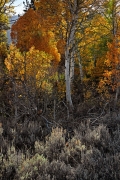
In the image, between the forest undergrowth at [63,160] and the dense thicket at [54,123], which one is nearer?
the forest undergrowth at [63,160]

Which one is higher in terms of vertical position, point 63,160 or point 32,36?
point 32,36

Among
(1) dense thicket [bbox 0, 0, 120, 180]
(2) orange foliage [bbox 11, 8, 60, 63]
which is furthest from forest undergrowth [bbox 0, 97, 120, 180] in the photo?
(2) orange foliage [bbox 11, 8, 60, 63]

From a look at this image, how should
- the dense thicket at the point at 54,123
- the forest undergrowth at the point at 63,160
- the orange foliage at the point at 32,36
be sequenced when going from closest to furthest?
the forest undergrowth at the point at 63,160
the dense thicket at the point at 54,123
the orange foliage at the point at 32,36

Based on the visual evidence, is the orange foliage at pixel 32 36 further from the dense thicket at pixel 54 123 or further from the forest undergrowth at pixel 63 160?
the forest undergrowth at pixel 63 160

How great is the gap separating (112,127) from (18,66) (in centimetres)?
500

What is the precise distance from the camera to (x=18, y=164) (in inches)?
144

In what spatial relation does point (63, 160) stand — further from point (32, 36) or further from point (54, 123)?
point (32, 36)


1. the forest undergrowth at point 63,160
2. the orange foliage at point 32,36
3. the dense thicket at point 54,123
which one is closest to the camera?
the forest undergrowth at point 63,160

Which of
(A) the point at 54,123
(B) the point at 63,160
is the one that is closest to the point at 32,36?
(A) the point at 54,123

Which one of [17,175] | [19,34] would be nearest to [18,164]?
[17,175]

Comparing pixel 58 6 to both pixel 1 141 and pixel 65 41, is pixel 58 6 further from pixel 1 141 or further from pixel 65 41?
pixel 1 141

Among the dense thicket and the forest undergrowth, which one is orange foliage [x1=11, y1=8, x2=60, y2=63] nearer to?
the dense thicket

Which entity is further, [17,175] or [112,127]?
[112,127]

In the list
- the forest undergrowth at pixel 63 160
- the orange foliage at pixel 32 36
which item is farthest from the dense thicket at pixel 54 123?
the orange foliage at pixel 32 36
